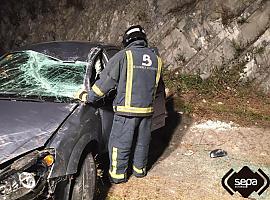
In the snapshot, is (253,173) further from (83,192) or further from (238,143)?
(83,192)

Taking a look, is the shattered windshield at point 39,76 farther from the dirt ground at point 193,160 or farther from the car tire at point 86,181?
the dirt ground at point 193,160

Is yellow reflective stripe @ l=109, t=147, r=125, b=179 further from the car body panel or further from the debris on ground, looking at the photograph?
the debris on ground

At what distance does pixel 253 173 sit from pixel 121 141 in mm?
1808

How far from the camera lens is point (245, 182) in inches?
180

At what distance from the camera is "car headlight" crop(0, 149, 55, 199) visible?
2838mm

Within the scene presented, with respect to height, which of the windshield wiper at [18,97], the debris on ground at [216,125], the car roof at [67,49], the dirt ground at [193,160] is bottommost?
the dirt ground at [193,160]

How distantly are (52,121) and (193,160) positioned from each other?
243 centimetres

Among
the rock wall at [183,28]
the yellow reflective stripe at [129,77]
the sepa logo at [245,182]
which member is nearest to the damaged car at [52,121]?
the yellow reflective stripe at [129,77]

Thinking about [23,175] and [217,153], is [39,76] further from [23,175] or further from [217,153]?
[217,153]

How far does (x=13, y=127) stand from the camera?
3273mm

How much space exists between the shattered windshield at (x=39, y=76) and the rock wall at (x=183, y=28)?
4555 millimetres

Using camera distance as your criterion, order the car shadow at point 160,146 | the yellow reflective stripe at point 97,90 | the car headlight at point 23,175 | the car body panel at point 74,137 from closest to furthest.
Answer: the car headlight at point 23,175 → the car body panel at point 74,137 → the yellow reflective stripe at point 97,90 → the car shadow at point 160,146

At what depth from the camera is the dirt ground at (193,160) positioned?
167 inches

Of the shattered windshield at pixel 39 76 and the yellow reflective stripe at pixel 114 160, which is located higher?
the shattered windshield at pixel 39 76
